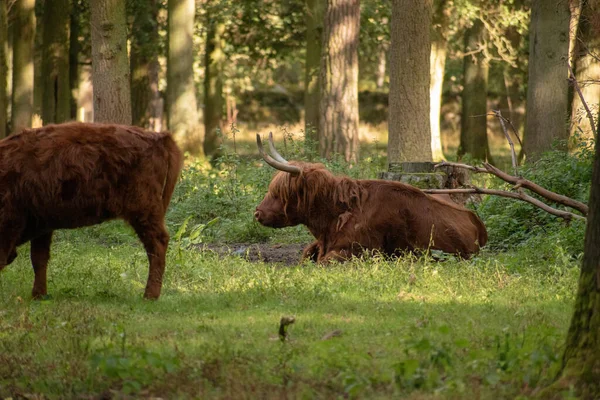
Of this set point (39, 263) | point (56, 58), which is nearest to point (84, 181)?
point (39, 263)

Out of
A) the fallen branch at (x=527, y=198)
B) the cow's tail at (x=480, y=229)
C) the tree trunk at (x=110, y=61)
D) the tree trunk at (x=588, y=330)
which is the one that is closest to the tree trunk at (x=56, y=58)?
the tree trunk at (x=110, y=61)

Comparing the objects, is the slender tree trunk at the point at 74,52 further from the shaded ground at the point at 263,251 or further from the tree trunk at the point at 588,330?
the tree trunk at the point at 588,330

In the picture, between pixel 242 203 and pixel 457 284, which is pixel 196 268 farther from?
pixel 242 203

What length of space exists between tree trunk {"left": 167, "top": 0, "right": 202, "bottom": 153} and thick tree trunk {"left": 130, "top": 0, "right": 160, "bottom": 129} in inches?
170

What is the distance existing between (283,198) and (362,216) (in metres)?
0.95

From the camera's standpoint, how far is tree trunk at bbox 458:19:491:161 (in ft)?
85.3

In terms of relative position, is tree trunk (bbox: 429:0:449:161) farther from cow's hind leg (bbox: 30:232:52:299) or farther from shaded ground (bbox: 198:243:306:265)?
cow's hind leg (bbox: 30:232:52:299)

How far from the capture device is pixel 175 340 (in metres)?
6.62

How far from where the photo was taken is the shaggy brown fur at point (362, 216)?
35.2 ft

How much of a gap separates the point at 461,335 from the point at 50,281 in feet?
13.4

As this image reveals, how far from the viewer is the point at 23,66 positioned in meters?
22.4

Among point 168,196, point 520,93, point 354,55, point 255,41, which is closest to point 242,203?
point 354,55

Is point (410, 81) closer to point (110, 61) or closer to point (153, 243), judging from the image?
point (110, 61)

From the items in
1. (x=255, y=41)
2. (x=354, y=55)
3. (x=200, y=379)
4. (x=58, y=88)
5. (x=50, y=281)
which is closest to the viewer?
(x=200, y=379)
